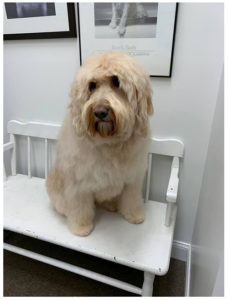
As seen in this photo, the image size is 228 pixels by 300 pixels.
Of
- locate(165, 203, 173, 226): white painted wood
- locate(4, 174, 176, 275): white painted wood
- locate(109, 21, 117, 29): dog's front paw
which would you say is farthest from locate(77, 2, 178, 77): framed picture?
locate(4, 174, 176, 275): white painted wood

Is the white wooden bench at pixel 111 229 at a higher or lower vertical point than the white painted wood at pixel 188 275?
higher

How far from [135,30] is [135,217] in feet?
3.13

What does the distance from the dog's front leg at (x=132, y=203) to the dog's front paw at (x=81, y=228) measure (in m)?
0.21

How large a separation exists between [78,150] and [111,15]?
2.32 ft

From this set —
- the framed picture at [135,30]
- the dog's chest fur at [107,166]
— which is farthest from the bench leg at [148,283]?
the framed picture at [135,30]

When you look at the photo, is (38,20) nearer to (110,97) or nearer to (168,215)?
(110,97)

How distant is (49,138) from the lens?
1443 mm

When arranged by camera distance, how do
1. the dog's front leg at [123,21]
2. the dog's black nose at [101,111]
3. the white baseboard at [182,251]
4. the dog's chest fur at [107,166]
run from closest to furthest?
the dog's black nose at [101,111] → the dog's chest fur at [107,166] → the dog's front leg at [123,21] → the white baseboard at [182,251]

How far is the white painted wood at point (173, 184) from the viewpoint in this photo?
96 centimetres

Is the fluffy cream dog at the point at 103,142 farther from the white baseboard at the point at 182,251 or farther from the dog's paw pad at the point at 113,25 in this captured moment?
the white baseboard at the point at 182,251

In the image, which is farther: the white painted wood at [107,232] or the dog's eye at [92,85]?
the white painted wood at [107,232]

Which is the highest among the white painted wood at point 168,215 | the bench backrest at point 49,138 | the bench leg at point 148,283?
the bench backrest at point 49,138

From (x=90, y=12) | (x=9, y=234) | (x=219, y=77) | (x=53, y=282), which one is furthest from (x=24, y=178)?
(x=219, y=77)

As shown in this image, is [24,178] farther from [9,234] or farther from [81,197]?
[81,197]
